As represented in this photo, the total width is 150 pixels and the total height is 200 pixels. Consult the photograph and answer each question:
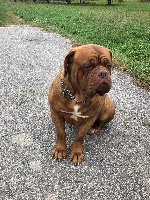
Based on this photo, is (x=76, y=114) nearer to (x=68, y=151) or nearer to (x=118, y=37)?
(x=68, y=151)

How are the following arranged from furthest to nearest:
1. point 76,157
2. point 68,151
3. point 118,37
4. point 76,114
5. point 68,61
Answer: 1. point 118,37
2. point 68,151
3. point 76,157
4. point 76,114
5. point 68,61

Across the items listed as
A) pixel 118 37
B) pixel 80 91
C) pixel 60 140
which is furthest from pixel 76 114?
pixel 118 37

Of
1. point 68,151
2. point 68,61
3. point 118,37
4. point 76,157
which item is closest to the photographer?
point 68,61

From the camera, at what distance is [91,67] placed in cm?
353

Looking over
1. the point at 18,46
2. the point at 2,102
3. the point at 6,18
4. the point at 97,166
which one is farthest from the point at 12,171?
the point at 6,18

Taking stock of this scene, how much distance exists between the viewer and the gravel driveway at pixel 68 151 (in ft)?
13.3

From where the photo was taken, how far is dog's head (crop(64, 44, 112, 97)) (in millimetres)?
3498

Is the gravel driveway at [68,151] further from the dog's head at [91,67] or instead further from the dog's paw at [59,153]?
the dog's head at [91,67]

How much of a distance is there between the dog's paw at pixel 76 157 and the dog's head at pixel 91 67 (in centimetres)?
117

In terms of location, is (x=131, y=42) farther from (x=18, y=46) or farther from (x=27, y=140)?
(x=27, y=140)

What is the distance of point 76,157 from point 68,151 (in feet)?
0.84

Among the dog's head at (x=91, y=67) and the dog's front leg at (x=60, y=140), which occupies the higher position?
the dog's head at (x=91, y=67)

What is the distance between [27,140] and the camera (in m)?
5.00

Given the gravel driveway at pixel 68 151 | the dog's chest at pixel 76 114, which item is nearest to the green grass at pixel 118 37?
the gravel driveway at pixel 68 151
